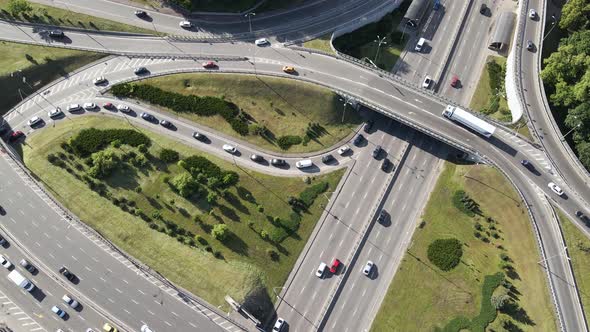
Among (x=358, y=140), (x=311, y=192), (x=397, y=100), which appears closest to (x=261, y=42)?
(x=358, y=140)

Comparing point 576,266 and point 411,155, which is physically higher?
point 411,155

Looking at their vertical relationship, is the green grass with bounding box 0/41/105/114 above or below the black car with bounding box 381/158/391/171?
below

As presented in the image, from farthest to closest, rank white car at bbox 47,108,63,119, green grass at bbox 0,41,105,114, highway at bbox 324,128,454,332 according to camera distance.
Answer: green grass at bbox 0,41,105,114
white car at bbox 47,108,63,119
highway at bbox 324,128,454,332

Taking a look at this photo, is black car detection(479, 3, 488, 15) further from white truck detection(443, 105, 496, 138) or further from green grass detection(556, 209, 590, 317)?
green grass detection(556, 209, 590, 317)

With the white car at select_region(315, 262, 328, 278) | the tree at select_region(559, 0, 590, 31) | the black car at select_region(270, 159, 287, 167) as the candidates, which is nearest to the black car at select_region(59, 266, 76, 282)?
the black car at select_region(270, 159, 287, 167)

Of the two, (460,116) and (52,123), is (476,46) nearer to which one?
(460,116)

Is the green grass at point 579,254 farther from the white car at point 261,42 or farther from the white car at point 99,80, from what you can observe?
the white car at point 99,80

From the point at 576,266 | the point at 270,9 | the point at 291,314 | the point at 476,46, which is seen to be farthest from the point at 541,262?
the point at 270,9
